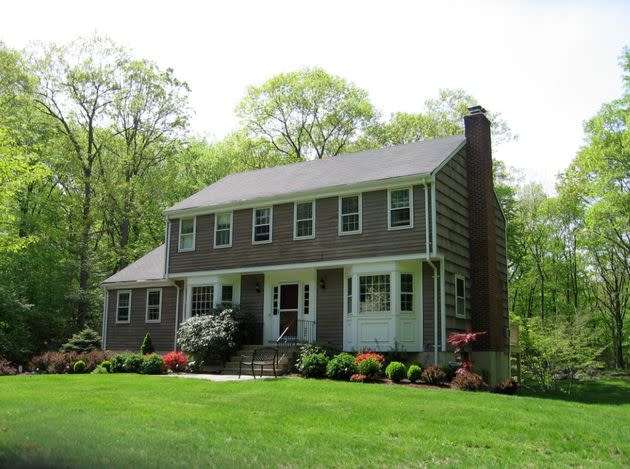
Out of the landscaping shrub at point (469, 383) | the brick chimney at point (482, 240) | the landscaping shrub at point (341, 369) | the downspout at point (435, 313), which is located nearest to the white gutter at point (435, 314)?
the downspout at point (435, 313)

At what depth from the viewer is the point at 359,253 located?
65.6ft

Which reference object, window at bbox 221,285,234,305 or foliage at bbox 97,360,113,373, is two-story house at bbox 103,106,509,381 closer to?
window at bbox 221,285,234,305

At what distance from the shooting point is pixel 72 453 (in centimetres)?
727

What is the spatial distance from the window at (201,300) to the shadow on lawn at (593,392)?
1150 cm

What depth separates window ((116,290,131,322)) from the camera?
27.2m

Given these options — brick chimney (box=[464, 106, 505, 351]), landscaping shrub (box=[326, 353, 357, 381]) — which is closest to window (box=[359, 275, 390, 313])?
landscaping shrub (box=[326, 353, 357, 381])

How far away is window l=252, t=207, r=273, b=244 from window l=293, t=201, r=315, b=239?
43.5 inches

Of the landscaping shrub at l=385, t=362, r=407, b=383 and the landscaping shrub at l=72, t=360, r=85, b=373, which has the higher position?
the landscaping shrub at l=385, t=362, r=407, b=383

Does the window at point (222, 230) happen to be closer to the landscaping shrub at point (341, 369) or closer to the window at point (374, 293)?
the window at point (374, 293)

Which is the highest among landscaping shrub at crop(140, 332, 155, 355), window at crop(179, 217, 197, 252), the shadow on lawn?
window at crop(179, 217, 197, 252)

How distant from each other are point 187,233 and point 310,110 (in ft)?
65.0

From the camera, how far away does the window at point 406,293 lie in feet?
64.1

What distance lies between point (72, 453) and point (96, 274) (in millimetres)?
30956

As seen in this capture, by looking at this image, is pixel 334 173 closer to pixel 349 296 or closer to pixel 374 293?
pixel 349 296
